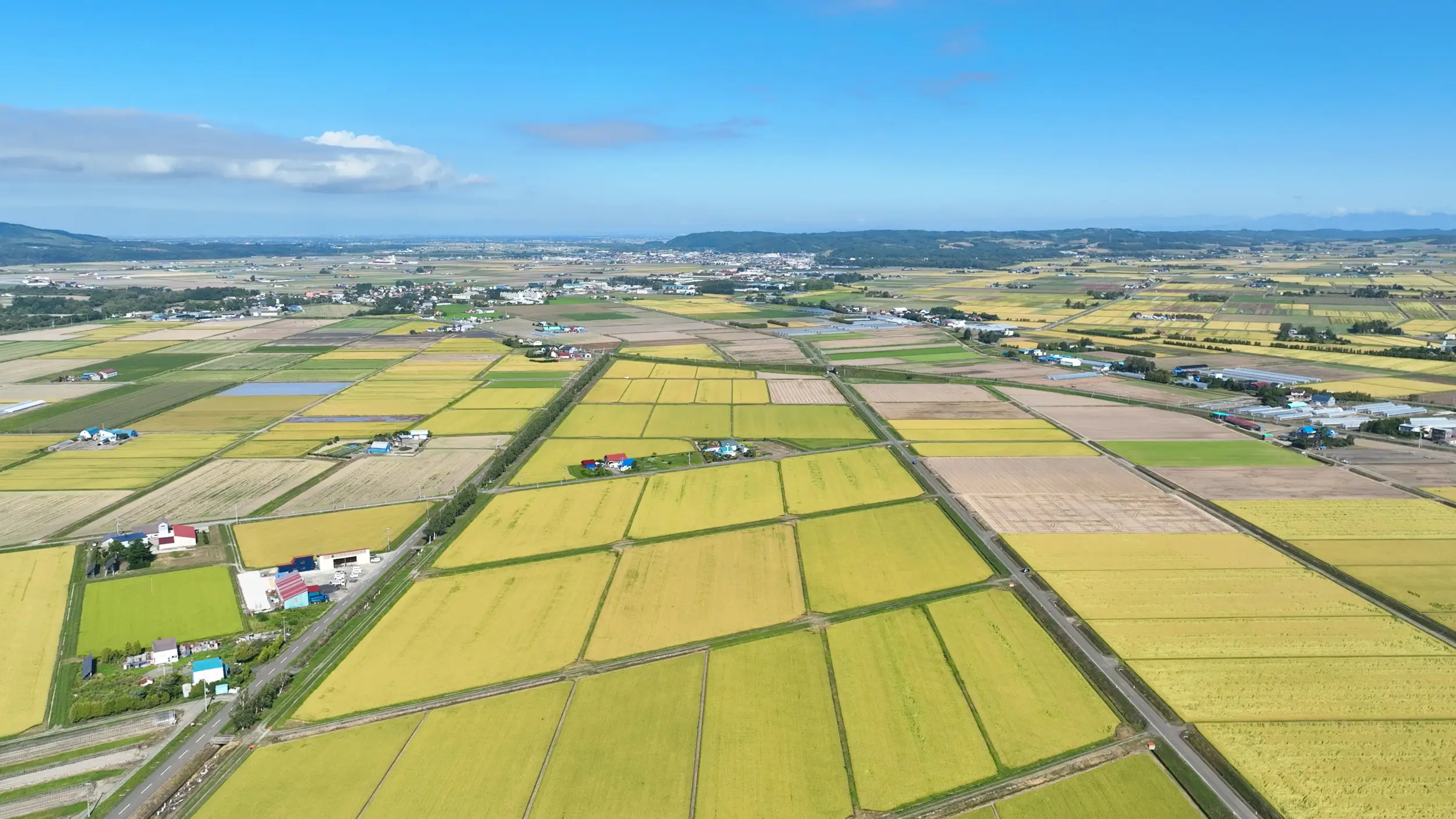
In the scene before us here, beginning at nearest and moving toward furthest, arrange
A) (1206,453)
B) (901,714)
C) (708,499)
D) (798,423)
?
(901,714), (708,499), (1206,453), (798,423)

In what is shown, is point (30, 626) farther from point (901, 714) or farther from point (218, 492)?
point (901, 714)

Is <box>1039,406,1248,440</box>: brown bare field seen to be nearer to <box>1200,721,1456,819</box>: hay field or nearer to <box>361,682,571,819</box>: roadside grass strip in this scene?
<box>1200,721,1456,819</box>: hay field

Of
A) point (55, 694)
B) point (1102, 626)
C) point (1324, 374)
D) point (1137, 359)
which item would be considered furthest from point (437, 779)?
point (1324, 374)

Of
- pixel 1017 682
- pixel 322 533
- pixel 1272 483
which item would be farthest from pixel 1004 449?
pixel 322 533

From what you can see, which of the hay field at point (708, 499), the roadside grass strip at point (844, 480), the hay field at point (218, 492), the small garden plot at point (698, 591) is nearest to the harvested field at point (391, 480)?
the hay field at point (218, 492)

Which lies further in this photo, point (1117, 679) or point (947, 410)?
point (947, 410)

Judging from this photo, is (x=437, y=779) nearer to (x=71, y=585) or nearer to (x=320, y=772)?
(x=320, y=772)

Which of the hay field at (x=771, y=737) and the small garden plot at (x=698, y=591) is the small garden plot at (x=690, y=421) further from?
the hay field at (x=771, y=737)
